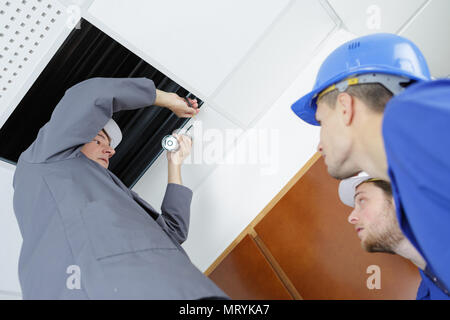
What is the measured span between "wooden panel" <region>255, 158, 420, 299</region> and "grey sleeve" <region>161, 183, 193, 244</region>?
0.36m

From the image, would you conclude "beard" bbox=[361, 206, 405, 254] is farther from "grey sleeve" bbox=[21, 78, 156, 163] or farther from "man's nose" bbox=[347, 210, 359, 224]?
"grey sleeve" bbox=[21, 78, 156, 163]

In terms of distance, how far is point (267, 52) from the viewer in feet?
4.78

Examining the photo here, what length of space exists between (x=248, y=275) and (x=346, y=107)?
103 cm

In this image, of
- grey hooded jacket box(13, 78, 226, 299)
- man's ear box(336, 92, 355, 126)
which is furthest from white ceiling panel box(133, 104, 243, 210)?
man's ear box(336, 92, 355, 126)

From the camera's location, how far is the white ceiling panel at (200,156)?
160 cm

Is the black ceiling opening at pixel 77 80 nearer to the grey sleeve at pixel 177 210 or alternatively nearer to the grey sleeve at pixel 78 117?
the grey sleeve at pixel 78 117

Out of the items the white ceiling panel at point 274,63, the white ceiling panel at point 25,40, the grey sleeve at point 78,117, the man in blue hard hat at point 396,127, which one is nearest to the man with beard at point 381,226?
the man in blue hard hat at point 396,127

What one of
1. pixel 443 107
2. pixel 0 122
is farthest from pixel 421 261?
pixel 0 122

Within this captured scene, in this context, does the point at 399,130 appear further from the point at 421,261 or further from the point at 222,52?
the point at 222,52

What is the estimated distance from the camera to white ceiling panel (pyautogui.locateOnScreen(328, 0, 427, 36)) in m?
1.46

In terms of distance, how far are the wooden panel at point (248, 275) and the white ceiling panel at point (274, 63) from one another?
2.07ft

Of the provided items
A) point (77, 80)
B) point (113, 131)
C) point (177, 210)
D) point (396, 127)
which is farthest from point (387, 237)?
point (77, 80)

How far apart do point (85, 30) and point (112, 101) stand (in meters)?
0.25

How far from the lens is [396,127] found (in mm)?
614
